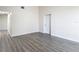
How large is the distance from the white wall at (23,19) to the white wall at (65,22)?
253 centimetres

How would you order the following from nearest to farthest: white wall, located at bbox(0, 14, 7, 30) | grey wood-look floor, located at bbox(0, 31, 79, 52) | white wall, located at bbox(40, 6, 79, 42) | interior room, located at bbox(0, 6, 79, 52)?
1. grey wood-look floor, located at bbox(0, 31, 79, 52)
2. interior room, located at bbox(0, 6, 79, 52)
3. white wall, located at bbox(40, 6, 79, 42)
4. white wall, located at bbox(0, 14, 7, 30)

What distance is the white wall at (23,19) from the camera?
369 inches

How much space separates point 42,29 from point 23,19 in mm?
2698

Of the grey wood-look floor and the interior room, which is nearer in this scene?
the grey wood-look floor

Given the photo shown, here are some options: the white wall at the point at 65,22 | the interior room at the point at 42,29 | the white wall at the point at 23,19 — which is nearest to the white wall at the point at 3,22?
the interior room at the point at 42,29

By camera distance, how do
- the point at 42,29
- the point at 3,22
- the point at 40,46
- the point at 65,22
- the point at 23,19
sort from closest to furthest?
the point at 40,46 < the point at 65,22 < the point at 23,19 < the point at 42,29 < the point at 3,22

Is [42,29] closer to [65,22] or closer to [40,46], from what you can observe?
[65,22]

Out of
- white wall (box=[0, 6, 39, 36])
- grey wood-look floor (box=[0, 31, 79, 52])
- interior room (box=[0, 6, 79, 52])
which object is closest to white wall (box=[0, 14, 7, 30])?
interior room (box=[0, 6, 79, 52])

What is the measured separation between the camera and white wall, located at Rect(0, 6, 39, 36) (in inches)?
369

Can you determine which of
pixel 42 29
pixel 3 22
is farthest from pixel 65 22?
pixel 3 22

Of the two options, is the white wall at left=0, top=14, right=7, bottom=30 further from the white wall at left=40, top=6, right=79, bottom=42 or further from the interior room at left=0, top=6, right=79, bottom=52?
the white wall at left=40, top=6, right=79, bottom=42

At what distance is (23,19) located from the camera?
33.9 feet
